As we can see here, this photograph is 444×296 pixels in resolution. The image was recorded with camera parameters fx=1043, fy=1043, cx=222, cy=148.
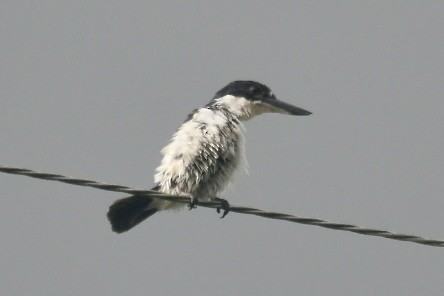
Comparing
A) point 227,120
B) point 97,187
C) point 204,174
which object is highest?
point 227,120

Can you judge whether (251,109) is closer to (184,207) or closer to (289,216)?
(184,207)

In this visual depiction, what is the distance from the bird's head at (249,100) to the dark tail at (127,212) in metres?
0.98

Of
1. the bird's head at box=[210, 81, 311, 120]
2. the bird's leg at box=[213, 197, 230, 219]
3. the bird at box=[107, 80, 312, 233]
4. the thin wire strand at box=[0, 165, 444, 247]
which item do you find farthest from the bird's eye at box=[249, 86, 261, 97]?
the thin wire strand at box=[0, 165, 444, 247]

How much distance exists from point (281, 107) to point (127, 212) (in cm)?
172

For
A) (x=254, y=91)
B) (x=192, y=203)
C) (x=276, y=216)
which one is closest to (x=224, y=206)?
(x=192, y=203)

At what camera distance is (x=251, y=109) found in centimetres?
791

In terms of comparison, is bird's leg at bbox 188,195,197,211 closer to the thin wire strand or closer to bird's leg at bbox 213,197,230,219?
bird's leg at bbox 213,197,230,219

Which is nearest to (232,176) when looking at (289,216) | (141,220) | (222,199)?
(222,199)

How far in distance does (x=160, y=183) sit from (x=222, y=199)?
43 centimetres

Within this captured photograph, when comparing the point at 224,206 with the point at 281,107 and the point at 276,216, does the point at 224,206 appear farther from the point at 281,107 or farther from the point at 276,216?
the point at 281,107

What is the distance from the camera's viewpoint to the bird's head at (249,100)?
25.2 feet

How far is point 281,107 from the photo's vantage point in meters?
8.14

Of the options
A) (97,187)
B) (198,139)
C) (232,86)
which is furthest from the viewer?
(232,86)

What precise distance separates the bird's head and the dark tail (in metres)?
0.98
